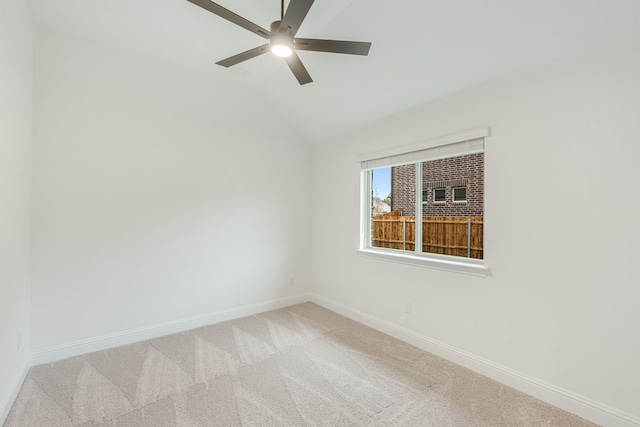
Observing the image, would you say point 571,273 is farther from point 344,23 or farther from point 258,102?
point 258,102

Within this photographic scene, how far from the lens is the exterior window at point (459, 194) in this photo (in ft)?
8.92

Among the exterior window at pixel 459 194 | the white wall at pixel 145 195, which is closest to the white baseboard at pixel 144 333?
the white wall at pixel 145 195

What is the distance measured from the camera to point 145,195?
3.02 meters

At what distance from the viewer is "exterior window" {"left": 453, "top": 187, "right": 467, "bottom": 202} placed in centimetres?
272

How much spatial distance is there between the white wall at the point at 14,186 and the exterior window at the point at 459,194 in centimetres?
344

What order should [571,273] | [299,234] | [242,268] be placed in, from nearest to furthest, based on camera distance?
[571,273] < [242,268] < [299,234]

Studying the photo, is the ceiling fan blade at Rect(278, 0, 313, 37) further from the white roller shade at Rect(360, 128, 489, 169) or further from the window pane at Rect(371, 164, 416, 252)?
the window pane at Rect(371, 164, 416, 252)

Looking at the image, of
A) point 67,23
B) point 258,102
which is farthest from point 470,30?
point 67,23

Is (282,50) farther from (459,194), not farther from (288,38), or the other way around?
(459,194)

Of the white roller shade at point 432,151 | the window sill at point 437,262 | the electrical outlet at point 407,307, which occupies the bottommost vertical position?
the electrical outlet at point 407,307

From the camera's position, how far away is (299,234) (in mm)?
4227

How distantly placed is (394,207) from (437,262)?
3.11 ft

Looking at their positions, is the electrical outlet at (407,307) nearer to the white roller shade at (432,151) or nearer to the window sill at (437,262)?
the window sill at (437,262)

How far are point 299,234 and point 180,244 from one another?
63.6 inches
